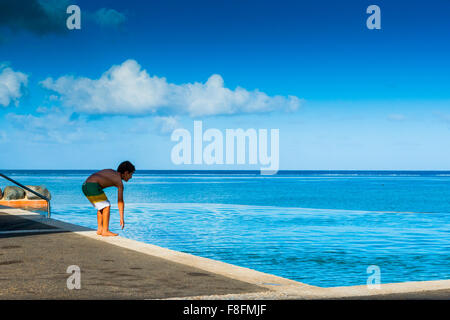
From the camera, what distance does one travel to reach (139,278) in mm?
6906

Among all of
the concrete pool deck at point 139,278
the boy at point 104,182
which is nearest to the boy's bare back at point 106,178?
the boy at point 104,182

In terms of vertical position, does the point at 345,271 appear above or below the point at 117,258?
below

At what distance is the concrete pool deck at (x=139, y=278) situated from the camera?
5992 millimetres

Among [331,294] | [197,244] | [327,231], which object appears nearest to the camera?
[331,294]

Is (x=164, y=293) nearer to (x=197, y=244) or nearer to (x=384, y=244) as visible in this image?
(x=197, y=244)

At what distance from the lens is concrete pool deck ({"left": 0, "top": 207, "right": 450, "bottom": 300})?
5.99 metres

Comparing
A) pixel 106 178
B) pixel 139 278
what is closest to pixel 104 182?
pixel 106 178

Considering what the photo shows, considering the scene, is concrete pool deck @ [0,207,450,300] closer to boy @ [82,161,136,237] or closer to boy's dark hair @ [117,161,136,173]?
boy @ [82,161,136,237]

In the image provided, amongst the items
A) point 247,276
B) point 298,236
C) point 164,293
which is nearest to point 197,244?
point 298,236

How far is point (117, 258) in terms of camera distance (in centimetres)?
848

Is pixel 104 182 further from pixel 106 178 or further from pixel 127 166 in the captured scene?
pixel 127 166

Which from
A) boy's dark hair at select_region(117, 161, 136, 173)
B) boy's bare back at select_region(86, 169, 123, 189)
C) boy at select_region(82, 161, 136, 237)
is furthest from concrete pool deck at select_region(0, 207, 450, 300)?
boy's dark hair at select_region(117, 161, 136, 173)

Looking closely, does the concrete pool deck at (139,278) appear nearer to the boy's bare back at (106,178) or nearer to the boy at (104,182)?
the boy at (104,182)
